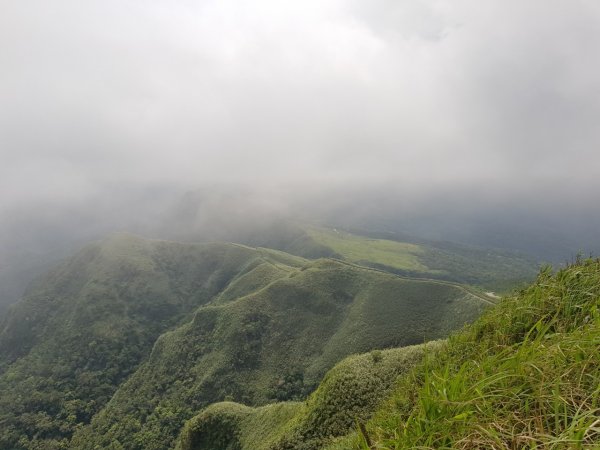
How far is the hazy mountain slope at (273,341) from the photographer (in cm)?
10812

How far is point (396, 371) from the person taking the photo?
110ft

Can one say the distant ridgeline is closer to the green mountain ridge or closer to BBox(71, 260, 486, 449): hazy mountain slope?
BBox(71, 260, 486, 449): hazy mountain slope

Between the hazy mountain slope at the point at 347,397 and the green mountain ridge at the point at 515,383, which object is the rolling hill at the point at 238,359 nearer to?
the hazy mountain slope at the point at 347,397

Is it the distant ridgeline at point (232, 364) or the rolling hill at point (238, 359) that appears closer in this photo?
the distant ridgeline at point (232, 364)

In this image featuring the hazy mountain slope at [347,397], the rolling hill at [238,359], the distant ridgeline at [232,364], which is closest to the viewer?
the hazy mountain slope at [347,397]

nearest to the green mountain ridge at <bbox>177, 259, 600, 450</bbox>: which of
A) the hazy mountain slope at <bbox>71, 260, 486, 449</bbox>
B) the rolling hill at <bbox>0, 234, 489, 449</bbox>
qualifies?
the rolling hill at <bbox>0, 234, 489, 449</bbox>

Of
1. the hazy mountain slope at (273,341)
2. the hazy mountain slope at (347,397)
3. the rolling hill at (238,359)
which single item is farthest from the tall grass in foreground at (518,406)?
the hazy mountain slope at (273,341)

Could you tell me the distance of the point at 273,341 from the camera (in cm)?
12862

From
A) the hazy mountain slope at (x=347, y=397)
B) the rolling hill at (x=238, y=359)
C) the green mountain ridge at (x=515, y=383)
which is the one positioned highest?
the green mountain ridge at (x=515, y=383)

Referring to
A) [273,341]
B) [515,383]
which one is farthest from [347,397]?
[273,341]

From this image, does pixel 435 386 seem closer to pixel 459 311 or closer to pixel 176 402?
pixel 459 311

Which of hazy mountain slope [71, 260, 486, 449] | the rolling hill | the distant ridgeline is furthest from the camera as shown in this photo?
the rolling hill

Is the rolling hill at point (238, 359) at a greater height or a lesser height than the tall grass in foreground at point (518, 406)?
lesser

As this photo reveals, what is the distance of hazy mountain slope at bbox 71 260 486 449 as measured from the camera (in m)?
108
